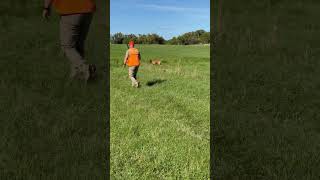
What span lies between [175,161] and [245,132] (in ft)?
6.84

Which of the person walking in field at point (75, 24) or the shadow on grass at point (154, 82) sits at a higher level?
the person walking in field at point (75, 24)

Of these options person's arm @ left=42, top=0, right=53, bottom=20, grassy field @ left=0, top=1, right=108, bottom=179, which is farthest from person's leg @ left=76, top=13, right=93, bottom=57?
grassy field @ left=0, top=1, right=108, bottom=179

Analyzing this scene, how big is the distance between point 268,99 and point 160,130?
179 inches

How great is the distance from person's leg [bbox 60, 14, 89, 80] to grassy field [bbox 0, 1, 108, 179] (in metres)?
0.77

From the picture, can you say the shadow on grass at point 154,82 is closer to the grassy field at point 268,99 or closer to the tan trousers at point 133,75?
the tan trousers at point 133,75

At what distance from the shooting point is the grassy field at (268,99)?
259 inches

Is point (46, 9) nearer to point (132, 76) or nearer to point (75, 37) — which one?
point (75, 37)

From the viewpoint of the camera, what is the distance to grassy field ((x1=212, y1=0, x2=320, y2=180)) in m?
6.58

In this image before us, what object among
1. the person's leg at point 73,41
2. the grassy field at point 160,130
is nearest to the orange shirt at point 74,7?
the person's leg at point 73,41

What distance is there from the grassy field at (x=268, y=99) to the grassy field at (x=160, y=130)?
337 mm

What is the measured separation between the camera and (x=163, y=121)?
29.0 feet

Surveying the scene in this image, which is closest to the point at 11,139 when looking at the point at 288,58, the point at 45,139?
the point at 45,139

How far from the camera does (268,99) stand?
11.6 metres

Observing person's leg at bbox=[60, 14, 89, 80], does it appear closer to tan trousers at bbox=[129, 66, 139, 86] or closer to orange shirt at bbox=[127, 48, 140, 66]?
tan trousers at bbox=[129, 66, 139, 86]
